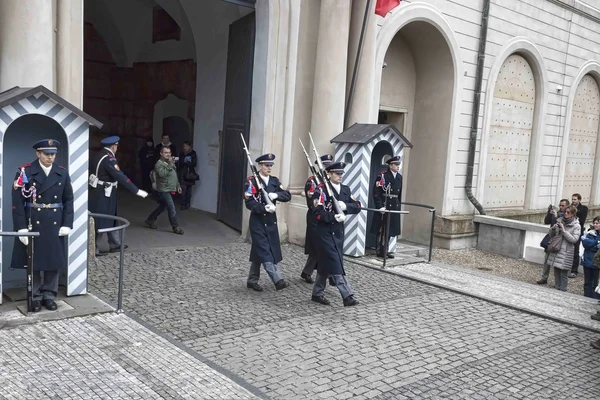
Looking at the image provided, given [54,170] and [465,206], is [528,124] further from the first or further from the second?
[54,170]

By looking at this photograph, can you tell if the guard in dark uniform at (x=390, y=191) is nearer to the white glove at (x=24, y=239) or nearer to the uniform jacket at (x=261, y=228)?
the uniform jacket at (x=261, y=228)

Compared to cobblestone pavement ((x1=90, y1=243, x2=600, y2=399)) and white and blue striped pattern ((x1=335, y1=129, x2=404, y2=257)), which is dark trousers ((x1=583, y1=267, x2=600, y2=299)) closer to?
cobblestone pavement ((x1=90, y1=243, x2=600, y2=399))

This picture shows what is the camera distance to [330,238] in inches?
306

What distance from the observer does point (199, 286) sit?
8.32 meters

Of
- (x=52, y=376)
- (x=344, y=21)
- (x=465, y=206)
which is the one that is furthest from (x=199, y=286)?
(x=465, y=206)

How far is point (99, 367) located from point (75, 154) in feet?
8.89

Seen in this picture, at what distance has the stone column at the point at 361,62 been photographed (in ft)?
39.2

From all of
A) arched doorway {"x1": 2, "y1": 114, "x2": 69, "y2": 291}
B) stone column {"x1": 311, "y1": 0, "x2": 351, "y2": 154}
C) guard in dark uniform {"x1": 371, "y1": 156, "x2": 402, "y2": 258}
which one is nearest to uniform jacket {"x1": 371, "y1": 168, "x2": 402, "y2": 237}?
guard in dark uniform {"x1": 371, "y1": 156, "x2": 402, "y2": 258}

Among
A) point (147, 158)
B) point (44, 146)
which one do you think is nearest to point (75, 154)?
point (44, 146)

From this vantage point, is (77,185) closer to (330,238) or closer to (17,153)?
(17,153)

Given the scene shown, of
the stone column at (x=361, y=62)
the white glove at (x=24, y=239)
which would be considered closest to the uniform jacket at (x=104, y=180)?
the white glove at (x=24, y=239)

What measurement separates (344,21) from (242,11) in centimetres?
212

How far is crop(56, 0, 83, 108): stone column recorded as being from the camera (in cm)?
857

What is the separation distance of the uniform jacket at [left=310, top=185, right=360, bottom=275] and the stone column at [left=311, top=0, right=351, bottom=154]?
3773 millimetres
